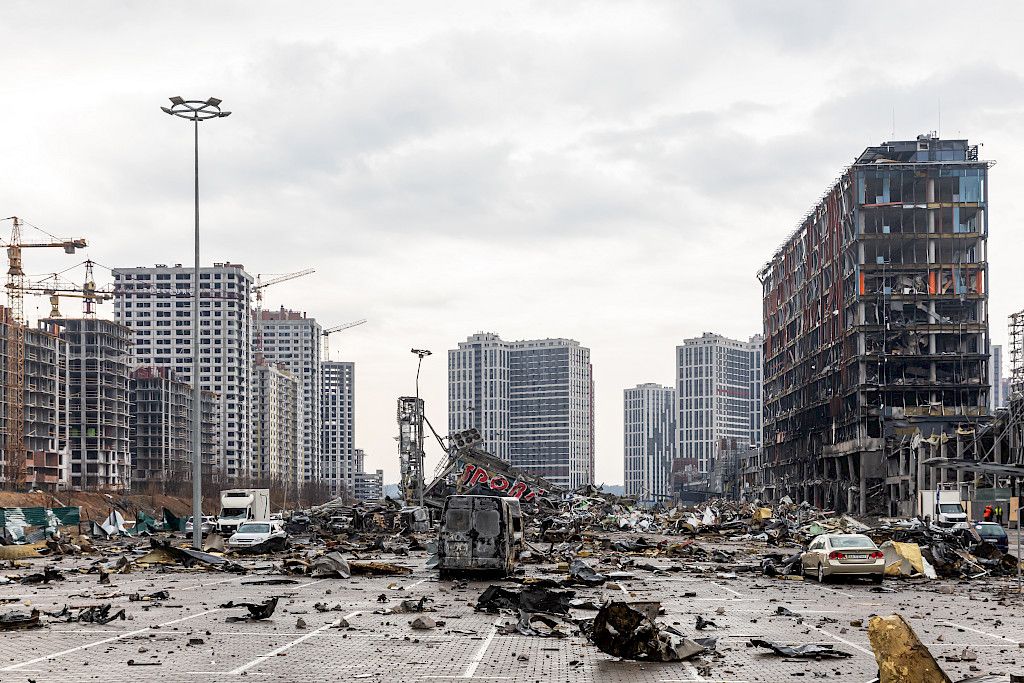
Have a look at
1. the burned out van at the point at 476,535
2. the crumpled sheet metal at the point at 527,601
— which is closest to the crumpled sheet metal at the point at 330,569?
the burned out van at the point at 476,535

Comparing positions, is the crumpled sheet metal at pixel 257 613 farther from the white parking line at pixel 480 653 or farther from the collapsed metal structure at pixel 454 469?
the collapsed metal structure at pixel 454 469

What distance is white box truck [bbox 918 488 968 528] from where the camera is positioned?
60281mm

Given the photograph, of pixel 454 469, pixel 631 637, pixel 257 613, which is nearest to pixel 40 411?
pixel 454 469

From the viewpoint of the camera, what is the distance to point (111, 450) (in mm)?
193000

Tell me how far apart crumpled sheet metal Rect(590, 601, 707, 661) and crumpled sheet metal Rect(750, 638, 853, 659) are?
1278 mm

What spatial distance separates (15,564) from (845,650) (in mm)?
35434

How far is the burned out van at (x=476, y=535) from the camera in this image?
1312 inches

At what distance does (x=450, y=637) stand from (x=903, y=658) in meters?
9.78

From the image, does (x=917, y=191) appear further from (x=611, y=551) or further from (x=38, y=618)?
(x=38, y=618)

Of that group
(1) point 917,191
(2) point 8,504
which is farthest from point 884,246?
(2) point 8,504

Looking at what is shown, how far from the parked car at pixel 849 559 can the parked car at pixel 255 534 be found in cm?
2573

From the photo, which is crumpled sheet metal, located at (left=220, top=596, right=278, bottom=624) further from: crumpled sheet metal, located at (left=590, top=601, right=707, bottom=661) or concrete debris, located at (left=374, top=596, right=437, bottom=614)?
crumpled sheet metal, located at (left=590, top=601, right=707, bottom=661)

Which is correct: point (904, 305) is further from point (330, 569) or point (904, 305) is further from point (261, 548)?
point (330, 569)

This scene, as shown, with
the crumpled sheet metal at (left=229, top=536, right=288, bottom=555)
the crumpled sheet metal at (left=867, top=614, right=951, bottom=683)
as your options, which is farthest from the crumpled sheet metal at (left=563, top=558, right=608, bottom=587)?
the crumpled sheet metal at (left=867, top=614, right=951, bottom=683)
